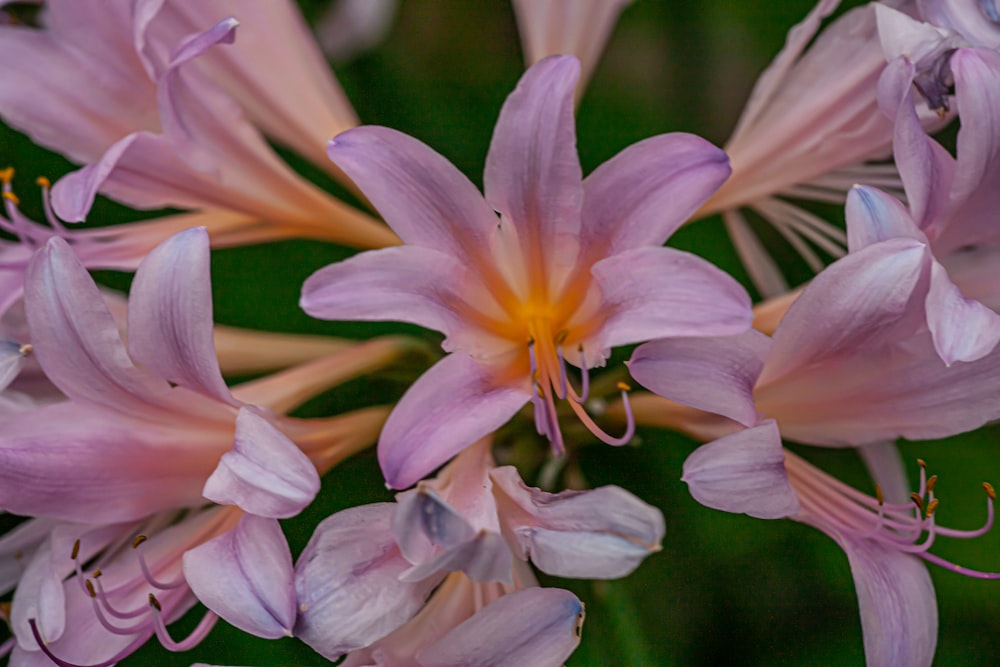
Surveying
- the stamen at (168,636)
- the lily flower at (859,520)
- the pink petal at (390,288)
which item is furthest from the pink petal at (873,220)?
the stamen at (168,636)

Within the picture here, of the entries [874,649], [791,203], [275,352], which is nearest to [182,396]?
[275,352]

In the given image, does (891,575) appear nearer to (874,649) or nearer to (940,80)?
(874,649)

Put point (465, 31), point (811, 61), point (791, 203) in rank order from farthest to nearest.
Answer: point (465, 31) < point (791, 203) < point (811, 61)

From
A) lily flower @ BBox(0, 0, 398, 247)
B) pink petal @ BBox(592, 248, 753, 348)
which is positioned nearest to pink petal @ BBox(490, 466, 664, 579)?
pink petal @ BBox(592, 248, 753, 348)

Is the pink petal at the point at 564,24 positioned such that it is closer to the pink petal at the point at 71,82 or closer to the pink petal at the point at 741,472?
the pink petal at the point at 71,82

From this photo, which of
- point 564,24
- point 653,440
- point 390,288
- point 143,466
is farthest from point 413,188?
point 653,440

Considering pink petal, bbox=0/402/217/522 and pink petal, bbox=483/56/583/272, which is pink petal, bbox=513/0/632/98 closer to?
pink petal, bbox=483/56/583/272

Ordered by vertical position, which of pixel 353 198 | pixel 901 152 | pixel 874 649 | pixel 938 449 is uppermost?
pixel 901 152
